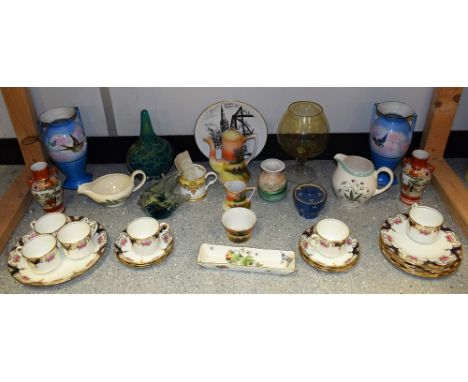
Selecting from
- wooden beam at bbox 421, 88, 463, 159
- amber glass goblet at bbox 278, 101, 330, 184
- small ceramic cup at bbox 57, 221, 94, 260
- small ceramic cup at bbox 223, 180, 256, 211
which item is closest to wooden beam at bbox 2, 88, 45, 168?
small ceramic cup at bbox 57, 221, 94, 260

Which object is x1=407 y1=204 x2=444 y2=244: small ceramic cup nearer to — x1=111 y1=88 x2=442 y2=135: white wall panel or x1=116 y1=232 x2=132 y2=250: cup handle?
x1=111 y1=88 x2=442 y2=135: white wall panel

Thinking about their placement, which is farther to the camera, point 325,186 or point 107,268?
point 325,186

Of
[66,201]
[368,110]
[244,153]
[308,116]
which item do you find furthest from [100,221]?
[368,110]

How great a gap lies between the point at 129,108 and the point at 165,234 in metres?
0.46

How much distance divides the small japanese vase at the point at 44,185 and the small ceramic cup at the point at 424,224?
91cm

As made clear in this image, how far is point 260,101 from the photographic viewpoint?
54.2 inches

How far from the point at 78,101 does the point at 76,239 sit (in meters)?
0.47

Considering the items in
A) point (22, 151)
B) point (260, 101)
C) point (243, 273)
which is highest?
point (260, 101)

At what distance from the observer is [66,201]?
1.31 meters

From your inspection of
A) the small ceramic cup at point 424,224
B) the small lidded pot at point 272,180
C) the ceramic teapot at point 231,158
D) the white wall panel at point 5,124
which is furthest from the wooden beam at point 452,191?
the white wall panel at point 5,124

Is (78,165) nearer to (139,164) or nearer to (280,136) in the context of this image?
(139,164)

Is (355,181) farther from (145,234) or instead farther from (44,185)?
(44,185)

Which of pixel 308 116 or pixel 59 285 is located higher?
pixel 308 116

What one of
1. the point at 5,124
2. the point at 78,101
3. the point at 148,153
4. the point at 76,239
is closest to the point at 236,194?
the point at 148,153
